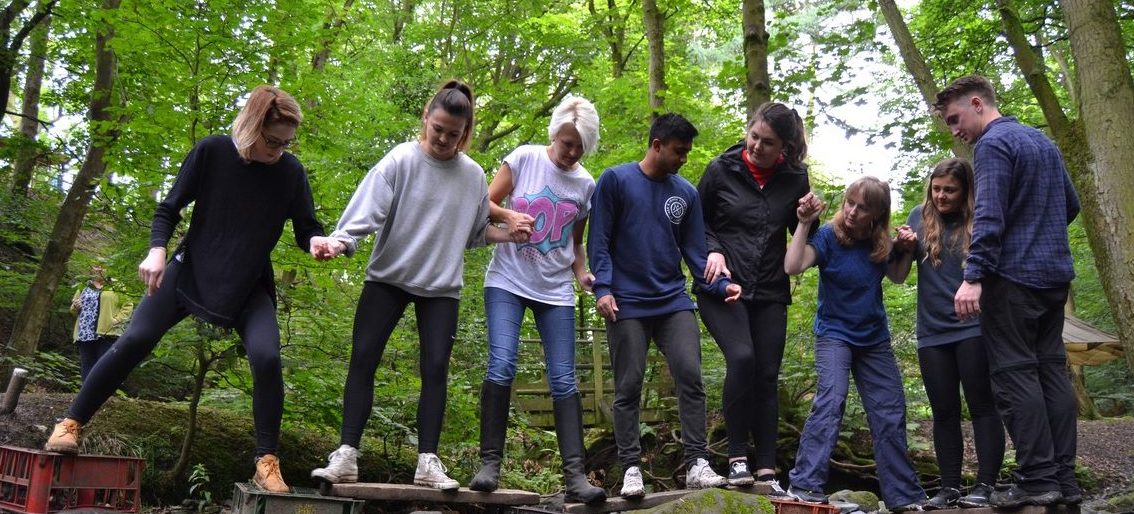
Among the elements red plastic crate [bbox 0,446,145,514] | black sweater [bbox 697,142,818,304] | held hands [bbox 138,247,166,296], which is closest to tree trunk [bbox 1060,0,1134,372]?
black sweater [bbox 697,142,818,304]

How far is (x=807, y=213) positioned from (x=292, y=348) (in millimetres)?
3602

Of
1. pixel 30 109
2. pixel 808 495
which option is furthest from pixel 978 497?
pixel 30 109

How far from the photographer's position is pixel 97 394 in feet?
13.3

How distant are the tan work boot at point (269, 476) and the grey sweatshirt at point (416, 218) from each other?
99cm

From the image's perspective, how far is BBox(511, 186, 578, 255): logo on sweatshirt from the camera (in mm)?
4750

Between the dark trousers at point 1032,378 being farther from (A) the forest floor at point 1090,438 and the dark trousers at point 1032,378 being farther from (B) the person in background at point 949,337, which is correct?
(A) the forest floor at point 1090,438

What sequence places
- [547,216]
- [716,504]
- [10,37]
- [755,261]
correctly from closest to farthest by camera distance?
1. [716,504]
2. [547,216]
3. [755,261]
4. [10,37]

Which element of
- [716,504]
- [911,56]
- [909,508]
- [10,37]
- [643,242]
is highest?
[10,37]

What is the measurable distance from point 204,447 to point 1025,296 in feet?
16.0

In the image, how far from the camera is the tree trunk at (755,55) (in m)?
7.82

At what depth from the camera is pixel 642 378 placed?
15.5 feet

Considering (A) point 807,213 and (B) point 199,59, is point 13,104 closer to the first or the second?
(B) point 199,59

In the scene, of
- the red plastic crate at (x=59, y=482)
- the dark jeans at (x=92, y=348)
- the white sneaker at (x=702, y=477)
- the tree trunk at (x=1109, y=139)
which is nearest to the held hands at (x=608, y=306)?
the white sneaker at (x=702, y=477)

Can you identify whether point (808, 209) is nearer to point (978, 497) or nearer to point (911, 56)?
point (978, 497)
